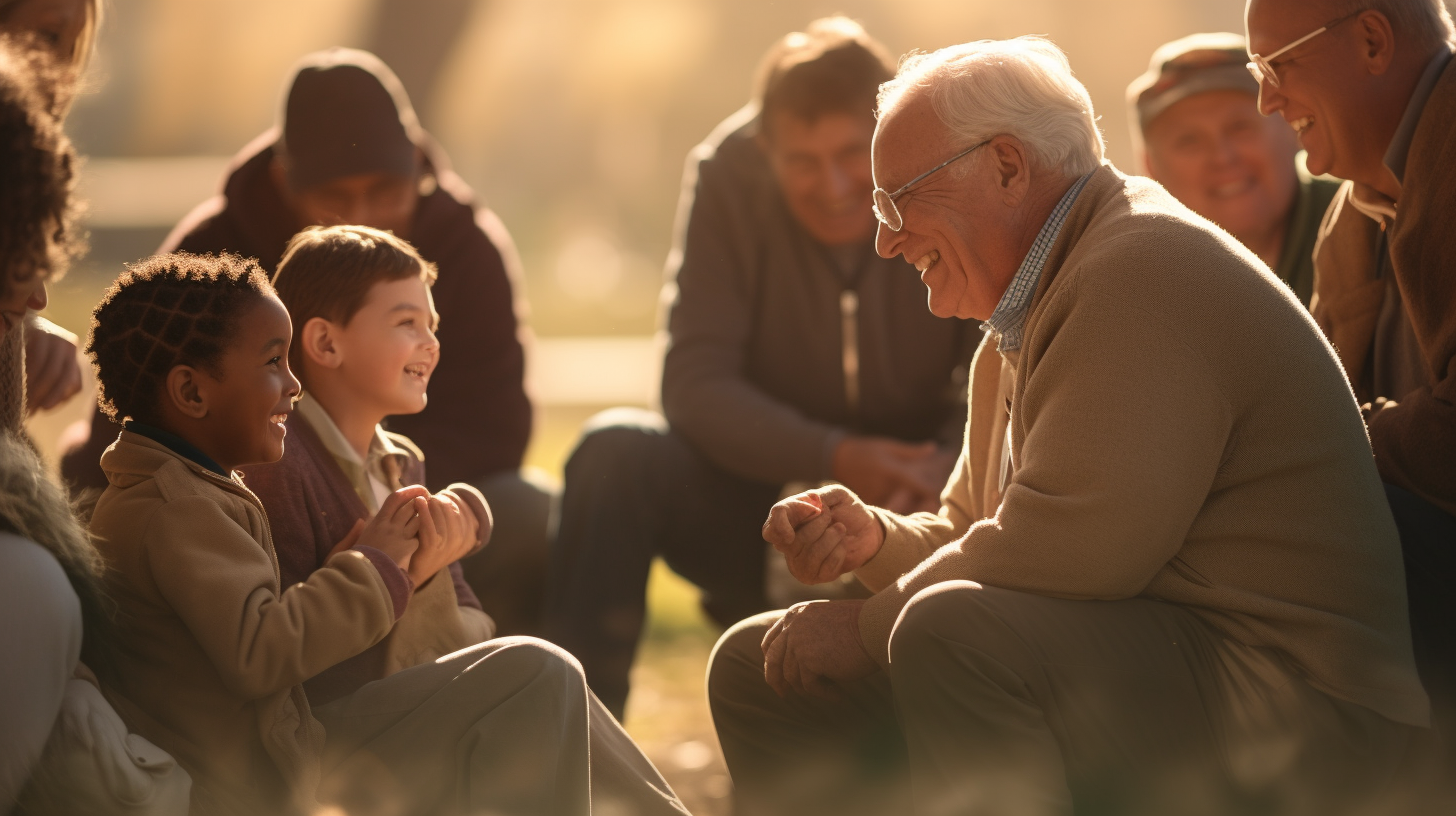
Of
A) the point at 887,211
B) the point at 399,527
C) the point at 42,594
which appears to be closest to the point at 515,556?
the point at 399,527

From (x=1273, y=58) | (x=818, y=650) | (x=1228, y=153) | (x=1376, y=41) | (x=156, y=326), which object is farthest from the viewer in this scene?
(x=1228, y=153)

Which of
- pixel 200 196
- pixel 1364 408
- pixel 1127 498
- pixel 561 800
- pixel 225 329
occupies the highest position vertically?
pixel 225 329

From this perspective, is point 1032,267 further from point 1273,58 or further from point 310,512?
point 310,512

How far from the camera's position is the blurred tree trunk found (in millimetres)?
18141

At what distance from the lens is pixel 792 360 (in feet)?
14.5

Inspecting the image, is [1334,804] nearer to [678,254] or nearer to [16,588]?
[16,588]

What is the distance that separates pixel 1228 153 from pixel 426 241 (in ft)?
7.97

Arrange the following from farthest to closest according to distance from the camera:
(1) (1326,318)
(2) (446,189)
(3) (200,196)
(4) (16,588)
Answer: (3) (200,196) < (2) (446,189) < (1) (1326,318) < (4) (16,588)

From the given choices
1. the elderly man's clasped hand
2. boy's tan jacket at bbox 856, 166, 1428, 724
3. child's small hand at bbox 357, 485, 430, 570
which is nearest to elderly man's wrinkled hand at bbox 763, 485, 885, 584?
the elderly man's clasped hand

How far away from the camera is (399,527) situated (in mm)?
2371

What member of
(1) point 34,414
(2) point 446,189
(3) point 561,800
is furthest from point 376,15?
(3) point 561,800

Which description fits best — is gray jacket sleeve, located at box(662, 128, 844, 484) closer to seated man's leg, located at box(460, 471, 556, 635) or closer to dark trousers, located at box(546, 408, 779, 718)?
dark trousers, located at box(546, 408, 779, 718)

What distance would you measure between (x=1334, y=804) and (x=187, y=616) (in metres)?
1.84

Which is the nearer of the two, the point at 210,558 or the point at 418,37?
the point at 210,558
